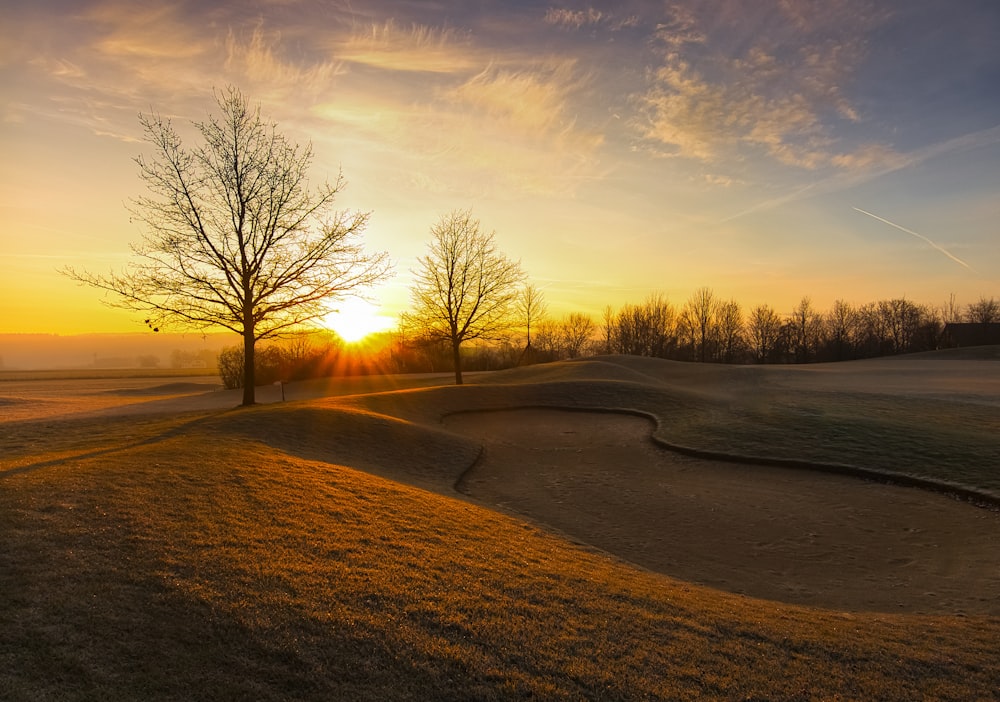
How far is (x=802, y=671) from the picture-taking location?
4.71m

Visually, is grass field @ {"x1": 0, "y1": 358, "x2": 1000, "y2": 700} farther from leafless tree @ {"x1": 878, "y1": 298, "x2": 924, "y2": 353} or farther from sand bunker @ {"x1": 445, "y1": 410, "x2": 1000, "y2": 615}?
leafless tree @ {"x1": 878, "y1": 298, "x2": 924, "y2": 353}

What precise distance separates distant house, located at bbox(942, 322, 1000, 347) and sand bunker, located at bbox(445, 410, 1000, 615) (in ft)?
270

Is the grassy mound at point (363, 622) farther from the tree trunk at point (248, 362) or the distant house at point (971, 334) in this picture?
the distant house at point (971, 334)

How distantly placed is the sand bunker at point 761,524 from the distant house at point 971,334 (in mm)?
82425

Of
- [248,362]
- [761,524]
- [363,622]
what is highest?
[248,362]

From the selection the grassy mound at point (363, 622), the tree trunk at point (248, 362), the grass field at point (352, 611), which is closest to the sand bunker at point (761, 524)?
the grass field at point (352, 611)

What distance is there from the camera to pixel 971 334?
7275 cm

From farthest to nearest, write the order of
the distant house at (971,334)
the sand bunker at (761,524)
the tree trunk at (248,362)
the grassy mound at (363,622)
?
the distant house at (971,334) → the tree trunk at (248,362) → the sand bunker at (761,524) → the grassy mound at (363,622)

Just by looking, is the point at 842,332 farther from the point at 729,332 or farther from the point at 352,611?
the point at 352,611

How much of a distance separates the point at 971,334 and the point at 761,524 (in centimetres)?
8756

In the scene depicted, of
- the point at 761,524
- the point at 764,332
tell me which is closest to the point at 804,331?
the point at 764,332

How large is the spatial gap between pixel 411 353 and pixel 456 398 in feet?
87.5

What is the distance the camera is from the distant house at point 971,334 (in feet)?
233

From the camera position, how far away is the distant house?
7112cm
